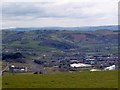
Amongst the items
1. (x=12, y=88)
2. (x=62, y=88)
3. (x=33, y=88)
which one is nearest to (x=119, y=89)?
(x=62, y=88)

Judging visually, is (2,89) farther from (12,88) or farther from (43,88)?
(43,88)

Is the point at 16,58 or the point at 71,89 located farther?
the point at 16,58

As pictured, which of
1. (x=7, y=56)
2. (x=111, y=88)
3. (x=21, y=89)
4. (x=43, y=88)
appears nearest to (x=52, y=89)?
(x=43, y=88)

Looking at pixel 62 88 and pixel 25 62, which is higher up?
pixel 62 88

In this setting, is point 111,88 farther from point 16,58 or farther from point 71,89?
point 16,58

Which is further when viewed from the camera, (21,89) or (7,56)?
(7,56)

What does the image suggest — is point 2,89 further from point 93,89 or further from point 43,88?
point 93,89

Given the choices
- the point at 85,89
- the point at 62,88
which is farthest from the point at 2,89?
the point at 85,89

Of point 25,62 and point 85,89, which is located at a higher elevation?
point 85,89
